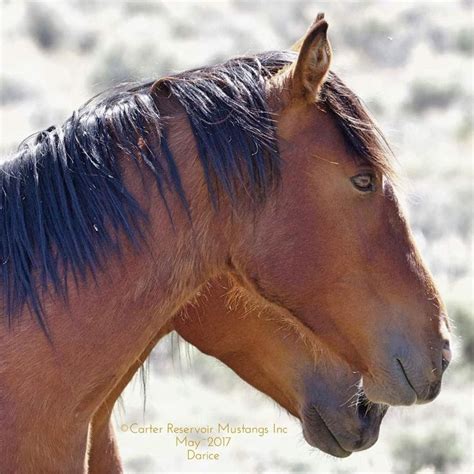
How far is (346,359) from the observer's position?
3.37m

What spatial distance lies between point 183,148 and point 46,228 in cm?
51

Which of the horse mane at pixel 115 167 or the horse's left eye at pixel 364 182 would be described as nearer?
the horse mane at pixel 115 167

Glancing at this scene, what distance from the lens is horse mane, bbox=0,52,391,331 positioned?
10.2 feet

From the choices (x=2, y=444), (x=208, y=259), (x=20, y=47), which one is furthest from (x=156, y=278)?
(x=20, y=47)

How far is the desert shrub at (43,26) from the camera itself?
23.0m

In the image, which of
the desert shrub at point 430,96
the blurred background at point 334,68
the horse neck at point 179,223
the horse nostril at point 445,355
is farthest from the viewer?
the desert shrub at point 430,96

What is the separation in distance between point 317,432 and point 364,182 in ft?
4.39

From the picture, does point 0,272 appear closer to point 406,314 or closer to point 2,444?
point 2,444

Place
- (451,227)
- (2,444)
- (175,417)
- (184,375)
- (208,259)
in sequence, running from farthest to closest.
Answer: (451,227) < (184,375) < (175,417) < (208,259) < (2,444)

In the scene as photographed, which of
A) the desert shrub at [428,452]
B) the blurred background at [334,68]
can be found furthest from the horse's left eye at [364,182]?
the desert shrub at [428,452]

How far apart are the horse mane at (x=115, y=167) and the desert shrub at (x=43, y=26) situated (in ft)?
66.8

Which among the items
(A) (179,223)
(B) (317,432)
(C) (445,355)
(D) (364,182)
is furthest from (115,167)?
(B) (317,432)

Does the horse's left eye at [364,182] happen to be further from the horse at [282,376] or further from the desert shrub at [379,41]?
the desert shrub at [379,41]

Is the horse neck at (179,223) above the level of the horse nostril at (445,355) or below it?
above
